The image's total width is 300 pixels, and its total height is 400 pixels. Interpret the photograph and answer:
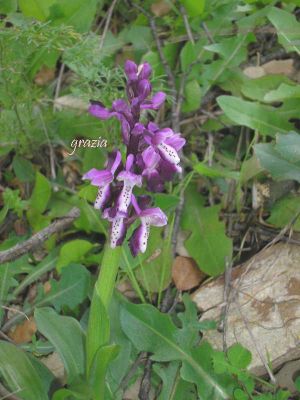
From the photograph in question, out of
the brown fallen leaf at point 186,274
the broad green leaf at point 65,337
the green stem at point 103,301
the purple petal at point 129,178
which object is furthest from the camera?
the brown fallen leaf at point 186,274

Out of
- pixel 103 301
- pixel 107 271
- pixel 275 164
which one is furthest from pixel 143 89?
pixel 275 164

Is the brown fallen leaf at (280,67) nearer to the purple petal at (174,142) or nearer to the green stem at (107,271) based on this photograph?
the purple petal at (174,142)

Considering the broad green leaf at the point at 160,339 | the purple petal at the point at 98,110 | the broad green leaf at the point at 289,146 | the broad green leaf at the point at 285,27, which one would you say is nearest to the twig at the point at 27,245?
the broad green leaf at the point at 160,339

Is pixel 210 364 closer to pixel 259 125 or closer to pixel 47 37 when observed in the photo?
pixel 259 125

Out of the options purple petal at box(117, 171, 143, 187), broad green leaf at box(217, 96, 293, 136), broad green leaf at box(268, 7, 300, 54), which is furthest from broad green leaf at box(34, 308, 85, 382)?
broad green leaf at box(268, 7, 300, 54)

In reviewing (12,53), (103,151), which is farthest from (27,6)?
(103,151)

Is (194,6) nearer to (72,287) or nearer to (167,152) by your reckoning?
(167,152)

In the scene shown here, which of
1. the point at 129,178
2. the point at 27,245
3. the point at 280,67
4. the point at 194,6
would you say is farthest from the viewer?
the point at 280,67
